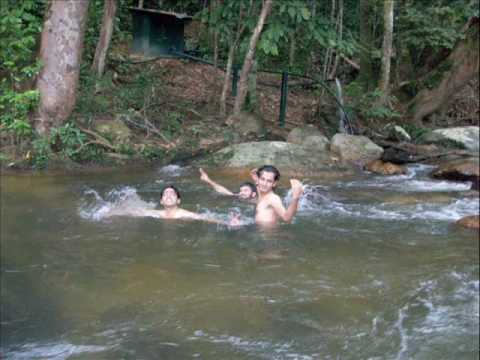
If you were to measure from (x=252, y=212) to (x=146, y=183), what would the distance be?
6.86ft

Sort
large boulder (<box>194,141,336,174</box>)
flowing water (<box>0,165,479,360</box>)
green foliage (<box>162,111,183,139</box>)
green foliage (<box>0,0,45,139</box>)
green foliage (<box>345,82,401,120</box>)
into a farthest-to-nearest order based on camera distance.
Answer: green foliage (<box>345,82,401,120</box>) < green foliage (<box>162,111,183,139</box>) < large boulder (<box>194,141,336,174</box>) < green foliage (<box>0,0,45,139</box>) < flowing water (<box>0,165,479,360</box>)

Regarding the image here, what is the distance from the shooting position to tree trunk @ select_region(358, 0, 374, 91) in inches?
619

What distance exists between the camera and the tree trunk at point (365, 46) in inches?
619

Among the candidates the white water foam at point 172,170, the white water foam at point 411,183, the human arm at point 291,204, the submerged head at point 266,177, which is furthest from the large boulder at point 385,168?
the submerged head at point 266,177

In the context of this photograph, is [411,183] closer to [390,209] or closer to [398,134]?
[390,209]

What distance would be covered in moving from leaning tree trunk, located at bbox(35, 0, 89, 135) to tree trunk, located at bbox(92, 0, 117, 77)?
5.94 feet

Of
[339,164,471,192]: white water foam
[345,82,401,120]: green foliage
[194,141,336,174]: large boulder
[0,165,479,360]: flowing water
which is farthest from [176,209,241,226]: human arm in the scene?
[345,82,401,120]: green foliage

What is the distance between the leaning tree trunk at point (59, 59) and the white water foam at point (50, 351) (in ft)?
21.8

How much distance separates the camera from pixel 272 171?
637cm

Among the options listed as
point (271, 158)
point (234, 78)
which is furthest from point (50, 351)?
point (234, 78)

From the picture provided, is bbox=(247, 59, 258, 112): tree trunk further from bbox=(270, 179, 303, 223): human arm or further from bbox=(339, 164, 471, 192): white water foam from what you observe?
bbox=(270, 179, 303, 223): human arm

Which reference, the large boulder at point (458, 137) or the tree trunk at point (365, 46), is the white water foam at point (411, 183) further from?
the tree trunk at point (365, 46)

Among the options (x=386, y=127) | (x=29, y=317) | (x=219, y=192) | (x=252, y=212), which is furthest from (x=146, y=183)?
(x=386, y=127)

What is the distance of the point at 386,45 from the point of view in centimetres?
1397
